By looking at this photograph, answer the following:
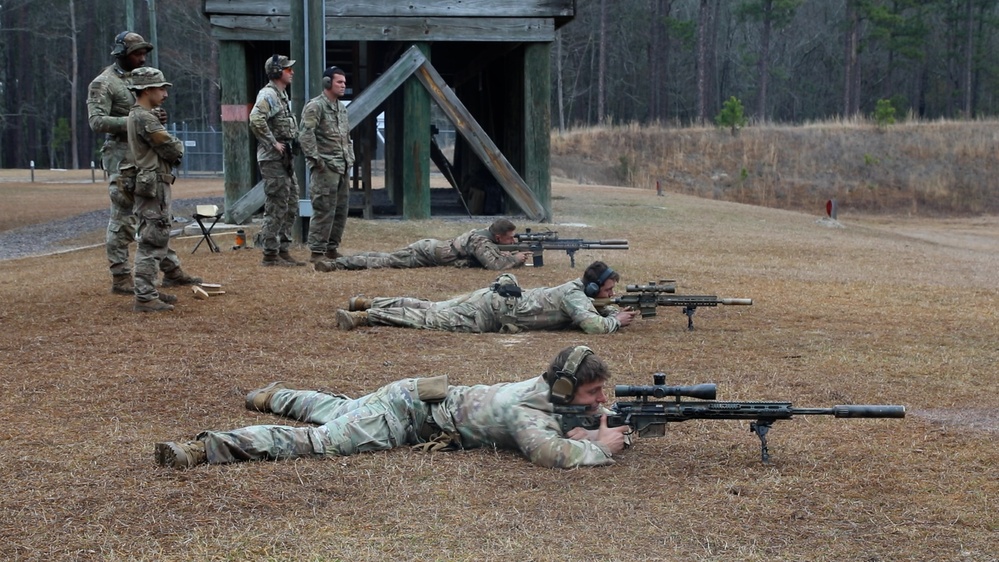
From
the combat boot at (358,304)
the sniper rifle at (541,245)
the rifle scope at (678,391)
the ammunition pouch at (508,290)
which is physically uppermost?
the sniper rifle at (541,245)

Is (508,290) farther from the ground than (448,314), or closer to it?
farther from the ground

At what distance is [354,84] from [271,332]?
616 inches

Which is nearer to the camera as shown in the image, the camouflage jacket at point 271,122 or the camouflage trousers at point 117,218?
the camouflage trousers at point 117,218

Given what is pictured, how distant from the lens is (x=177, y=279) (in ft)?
38.4

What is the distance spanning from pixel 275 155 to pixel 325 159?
0.61 m

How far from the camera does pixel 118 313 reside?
10.3 metres

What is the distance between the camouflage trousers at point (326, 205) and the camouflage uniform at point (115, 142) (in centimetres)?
267

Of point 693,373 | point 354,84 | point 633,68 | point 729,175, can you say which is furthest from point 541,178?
point 633,68

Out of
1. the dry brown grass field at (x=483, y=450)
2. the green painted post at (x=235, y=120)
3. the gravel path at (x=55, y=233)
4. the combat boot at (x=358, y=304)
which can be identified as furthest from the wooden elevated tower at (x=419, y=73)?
the combat boot at (x=358, y=304)

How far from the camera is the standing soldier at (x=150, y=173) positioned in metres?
9.80

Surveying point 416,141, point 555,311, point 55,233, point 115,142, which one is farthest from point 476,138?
point 555,311

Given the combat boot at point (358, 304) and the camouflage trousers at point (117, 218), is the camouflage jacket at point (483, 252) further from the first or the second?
the camouflage trousers at point (117, 218)

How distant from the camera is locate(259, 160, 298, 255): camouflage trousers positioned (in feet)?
42.6

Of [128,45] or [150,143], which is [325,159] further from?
[150,143]
